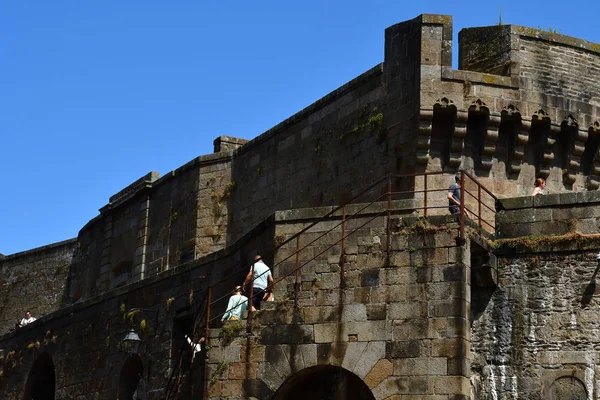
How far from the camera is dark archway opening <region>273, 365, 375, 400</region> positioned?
19.2 metres

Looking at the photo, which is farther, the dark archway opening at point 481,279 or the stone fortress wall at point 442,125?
the stone fortress wall at point 442,125

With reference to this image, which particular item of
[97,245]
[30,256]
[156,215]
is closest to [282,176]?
[156,215]

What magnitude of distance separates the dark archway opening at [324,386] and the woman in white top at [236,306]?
1.46 m

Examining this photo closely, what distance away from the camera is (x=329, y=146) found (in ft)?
89.1

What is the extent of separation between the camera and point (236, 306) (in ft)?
66.6

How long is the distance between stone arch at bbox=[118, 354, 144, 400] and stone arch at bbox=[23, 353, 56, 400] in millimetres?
4033

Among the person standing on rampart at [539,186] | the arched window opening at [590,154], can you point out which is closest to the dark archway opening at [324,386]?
the person standing on rampart at [539,186]

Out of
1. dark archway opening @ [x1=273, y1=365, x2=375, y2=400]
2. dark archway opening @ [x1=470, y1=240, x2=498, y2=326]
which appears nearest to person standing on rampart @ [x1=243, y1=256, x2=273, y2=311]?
dark archway opening @ [x1=273, y1=365, x2=375, y2=400]

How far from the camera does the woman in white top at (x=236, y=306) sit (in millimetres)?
20375

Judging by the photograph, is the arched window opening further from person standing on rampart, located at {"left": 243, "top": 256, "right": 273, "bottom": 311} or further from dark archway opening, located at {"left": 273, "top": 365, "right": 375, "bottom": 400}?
dark archway opening, located at {"left": 273, "top": 365, "right": 375, "bottom": 400}

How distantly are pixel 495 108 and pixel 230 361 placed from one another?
758 centimetres

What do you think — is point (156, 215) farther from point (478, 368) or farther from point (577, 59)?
point (478, 368)

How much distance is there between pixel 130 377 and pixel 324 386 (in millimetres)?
6800

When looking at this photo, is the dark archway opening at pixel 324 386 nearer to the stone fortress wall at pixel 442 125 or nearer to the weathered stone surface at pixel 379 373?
the weathered stone surface at pixel 379 373
